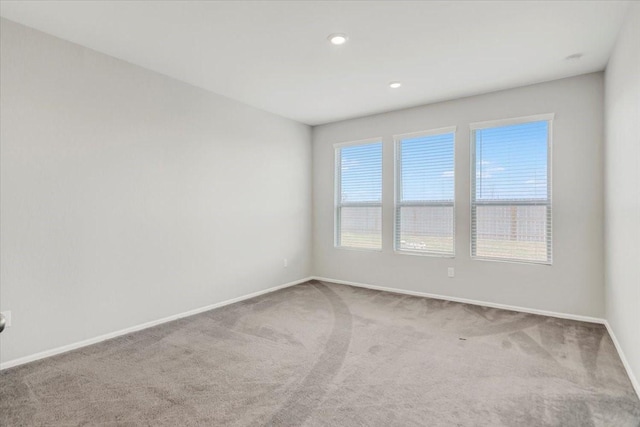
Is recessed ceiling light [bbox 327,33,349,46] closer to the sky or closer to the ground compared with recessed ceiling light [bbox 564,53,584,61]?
closer to the ground

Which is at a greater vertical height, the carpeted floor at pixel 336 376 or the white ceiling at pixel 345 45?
the white ceiling at pixel 345 45

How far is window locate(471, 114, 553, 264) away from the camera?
12.8ft

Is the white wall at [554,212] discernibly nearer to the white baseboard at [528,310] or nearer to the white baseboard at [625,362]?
the white baseboard at [528,310]

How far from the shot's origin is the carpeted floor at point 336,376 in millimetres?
2012

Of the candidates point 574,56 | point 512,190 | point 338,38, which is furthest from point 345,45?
point 512,190

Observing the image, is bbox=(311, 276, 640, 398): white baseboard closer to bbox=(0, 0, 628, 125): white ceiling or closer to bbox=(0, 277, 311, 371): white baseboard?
bbox=(0, 277, 311, 371): white baseboard

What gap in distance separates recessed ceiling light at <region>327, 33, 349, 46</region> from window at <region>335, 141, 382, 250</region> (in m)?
2.40

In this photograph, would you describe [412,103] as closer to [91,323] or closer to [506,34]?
[506,34]

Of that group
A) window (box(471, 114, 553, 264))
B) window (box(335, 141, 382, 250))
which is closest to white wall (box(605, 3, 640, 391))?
window (box(471, 114, 553, 264))

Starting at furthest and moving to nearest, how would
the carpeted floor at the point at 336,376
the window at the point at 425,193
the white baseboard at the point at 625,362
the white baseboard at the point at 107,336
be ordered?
the window at the point at 425,193, the white baseboard at the point at 107,336, the white baseboard at the point at 625,362, the carpeted floor at the point at 336,376

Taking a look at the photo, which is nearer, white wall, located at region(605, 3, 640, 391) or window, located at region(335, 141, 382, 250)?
white wall, located at region(605, 3, 640, 391)

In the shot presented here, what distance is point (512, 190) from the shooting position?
4.09 metres

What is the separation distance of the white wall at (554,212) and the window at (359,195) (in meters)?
0.15

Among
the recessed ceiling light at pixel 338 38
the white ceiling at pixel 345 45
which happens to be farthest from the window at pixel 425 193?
the recessed ceiling light at pixel 338 38
